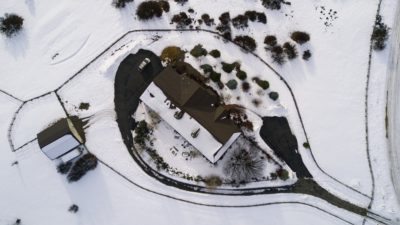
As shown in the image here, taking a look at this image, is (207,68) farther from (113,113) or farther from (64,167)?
(64,167)

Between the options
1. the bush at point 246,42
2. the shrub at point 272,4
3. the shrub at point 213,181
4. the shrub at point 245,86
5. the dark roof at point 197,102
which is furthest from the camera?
the shrub at point 272,4

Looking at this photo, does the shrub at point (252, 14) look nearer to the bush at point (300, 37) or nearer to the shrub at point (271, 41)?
the shrub at point (271, 41)

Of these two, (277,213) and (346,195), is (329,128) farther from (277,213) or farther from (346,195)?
(277,213)

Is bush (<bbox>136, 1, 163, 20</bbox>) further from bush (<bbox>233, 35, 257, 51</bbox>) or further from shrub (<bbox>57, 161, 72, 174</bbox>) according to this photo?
shrub (<bbox>57, 161, 72, 174</bbox>)

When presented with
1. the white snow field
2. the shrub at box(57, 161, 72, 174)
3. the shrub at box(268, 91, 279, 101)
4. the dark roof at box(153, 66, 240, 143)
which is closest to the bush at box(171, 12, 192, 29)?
the white snow field

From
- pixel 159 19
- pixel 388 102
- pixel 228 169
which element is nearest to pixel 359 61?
pixel 388 102

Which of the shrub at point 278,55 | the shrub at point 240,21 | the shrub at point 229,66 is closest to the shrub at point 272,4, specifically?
the shrub at point 240,21
